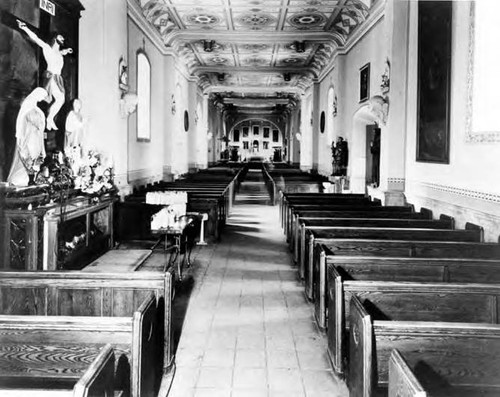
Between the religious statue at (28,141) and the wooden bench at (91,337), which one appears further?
the religious statue at (28,141)

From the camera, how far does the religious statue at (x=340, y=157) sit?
1302 centimetres

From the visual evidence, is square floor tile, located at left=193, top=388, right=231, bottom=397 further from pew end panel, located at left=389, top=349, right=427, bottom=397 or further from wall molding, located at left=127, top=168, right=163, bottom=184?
wall molding, located at left=127, top=168, right=163, bottom=184

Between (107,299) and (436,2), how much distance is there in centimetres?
580

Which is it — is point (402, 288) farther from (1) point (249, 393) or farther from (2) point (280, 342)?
(2) point (280, 342)

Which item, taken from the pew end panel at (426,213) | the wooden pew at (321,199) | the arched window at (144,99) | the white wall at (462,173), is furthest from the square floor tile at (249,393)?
the arched window at (144,99)

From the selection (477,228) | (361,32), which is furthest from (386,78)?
(477,228)

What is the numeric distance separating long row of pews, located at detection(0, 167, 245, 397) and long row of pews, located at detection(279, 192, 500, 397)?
115 cm

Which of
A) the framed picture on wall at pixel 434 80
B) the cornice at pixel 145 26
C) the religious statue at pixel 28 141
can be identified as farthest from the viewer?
the cornice at pixel 145 26

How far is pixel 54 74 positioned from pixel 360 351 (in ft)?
16.6

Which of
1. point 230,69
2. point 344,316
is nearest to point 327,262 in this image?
point 344,316

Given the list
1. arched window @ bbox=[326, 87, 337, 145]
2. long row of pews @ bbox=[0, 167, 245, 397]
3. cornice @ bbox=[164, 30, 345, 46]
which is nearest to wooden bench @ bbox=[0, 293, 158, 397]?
long row of pews @ bbox=[0, 167, 245, 397]

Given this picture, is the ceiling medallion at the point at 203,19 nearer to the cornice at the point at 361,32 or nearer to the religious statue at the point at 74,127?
the cornice at the point at 361,32

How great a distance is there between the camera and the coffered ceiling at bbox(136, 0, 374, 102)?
10.8 meters

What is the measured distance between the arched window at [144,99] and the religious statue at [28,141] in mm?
5817
